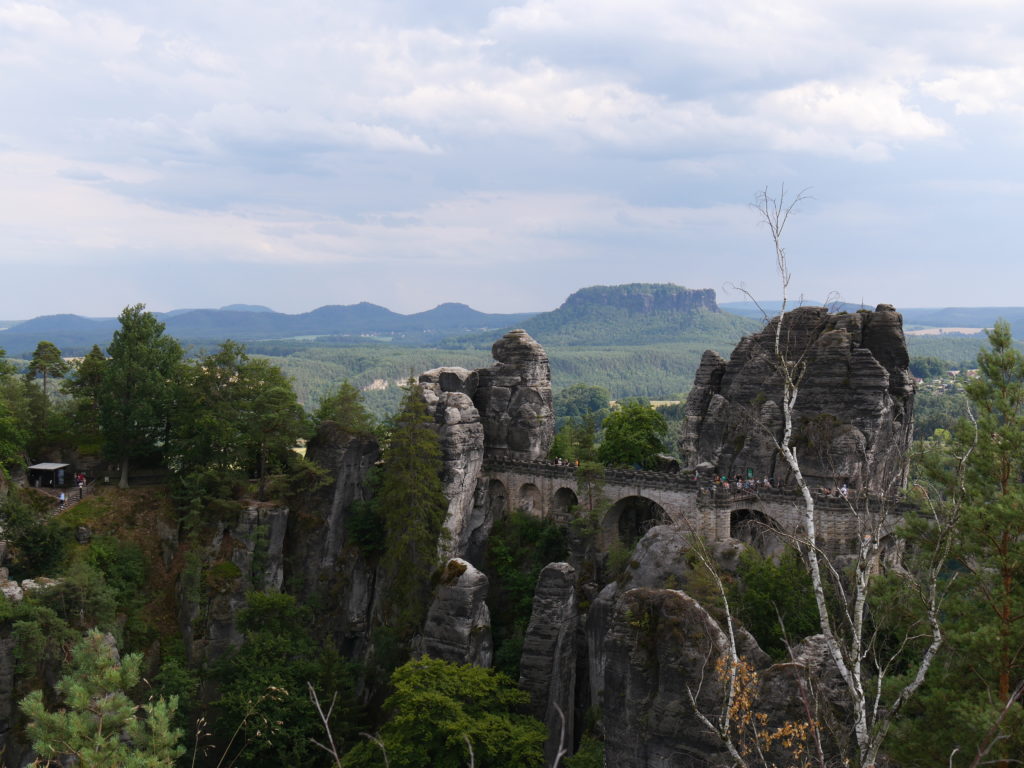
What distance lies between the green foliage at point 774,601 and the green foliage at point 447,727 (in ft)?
31.5

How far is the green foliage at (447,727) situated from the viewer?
1176 inches

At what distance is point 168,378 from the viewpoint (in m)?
47.6

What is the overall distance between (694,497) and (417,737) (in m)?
19.9

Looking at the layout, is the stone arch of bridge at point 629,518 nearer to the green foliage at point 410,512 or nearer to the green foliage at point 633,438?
the green foliage at point 633,438

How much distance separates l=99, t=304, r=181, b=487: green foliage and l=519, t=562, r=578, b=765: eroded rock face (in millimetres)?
25301

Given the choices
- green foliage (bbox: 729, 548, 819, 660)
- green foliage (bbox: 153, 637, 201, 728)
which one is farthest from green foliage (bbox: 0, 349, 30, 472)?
green foliage (bbox: 729, 548, 819, 660)

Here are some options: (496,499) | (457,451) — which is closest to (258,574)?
(457,451)

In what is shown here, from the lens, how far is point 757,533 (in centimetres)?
4144

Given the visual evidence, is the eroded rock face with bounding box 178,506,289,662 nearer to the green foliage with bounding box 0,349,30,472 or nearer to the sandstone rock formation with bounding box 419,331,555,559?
the sandstone rock formation with bounding box 419,331,555,559

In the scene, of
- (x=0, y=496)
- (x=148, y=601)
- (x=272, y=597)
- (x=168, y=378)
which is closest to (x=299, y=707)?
(x=272, y=597)

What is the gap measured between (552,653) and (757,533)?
519 inches

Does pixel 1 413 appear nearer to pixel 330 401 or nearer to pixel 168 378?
pixel 168 378

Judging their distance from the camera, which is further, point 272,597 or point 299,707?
point 272,597

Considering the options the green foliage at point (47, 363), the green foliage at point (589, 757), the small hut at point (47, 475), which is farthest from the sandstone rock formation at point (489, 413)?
the green foliage at point (47, 363)
